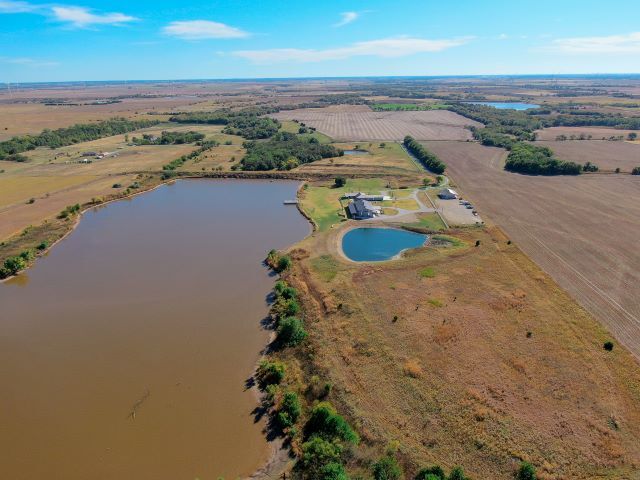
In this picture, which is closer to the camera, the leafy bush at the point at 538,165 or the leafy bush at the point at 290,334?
the leafy bush at the point at 290,334

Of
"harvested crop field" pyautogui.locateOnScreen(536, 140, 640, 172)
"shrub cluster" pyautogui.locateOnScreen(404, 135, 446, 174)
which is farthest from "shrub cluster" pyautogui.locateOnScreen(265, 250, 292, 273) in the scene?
"harvested crop field" pyautogui.locateOnScreen(536, 140, 640, 172)

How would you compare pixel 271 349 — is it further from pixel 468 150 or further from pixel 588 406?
pixel 468 150

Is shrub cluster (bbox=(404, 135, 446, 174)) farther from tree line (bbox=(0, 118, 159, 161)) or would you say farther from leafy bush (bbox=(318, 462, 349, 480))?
tree line (bbox=(0, 118, 159, 161))

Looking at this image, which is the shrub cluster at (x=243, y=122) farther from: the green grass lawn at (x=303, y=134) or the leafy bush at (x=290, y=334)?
the leafy bush at (x=290, y=334)

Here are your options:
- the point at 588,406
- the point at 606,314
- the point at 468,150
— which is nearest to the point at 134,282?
the point at 588,406

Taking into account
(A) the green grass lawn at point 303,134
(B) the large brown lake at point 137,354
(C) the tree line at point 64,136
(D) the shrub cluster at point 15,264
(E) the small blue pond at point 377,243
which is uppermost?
(C) the tree line at point 64,136

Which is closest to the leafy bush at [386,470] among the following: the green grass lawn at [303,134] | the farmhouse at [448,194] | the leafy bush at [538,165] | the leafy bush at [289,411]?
the leafy bush at [289,411]
